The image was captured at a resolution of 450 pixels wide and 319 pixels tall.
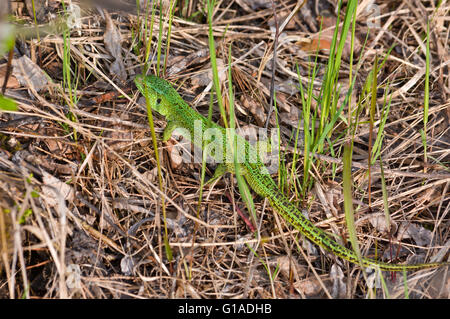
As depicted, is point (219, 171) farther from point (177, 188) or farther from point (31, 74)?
point (31, 74)

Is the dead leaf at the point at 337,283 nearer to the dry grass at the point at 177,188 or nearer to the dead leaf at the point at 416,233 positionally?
the dry grass at the point at 177,188

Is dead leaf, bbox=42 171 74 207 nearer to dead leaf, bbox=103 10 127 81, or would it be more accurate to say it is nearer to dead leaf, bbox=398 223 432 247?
dead leaf, bbox=103 10 127 81

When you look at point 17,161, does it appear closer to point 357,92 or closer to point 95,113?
point 95,113

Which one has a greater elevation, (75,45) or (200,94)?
(75,45)

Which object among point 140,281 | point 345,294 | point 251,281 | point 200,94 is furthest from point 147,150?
point 345,294

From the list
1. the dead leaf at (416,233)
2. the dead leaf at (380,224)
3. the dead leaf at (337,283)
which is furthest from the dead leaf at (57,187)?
the dead leaf at (416,233)

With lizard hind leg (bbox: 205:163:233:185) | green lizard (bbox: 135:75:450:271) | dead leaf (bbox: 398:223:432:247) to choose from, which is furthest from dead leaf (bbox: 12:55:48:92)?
dead leaf (bbox: 398:223:432:247)

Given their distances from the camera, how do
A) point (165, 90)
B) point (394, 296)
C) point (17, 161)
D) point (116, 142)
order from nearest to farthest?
point (394, 296), point (17, 161), point (116, 142), point (165, 90)
